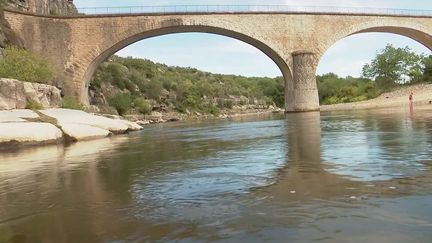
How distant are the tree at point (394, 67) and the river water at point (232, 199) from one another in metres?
53.5

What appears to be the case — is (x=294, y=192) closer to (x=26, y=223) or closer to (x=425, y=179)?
(x=425, y=179)

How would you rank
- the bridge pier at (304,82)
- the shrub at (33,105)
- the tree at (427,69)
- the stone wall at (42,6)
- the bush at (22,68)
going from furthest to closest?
the tree at (427,69) → the stone wall at (42,6) → the bridge pier at (304,82) → the bush at (22,68) → the shrub at (33,105)

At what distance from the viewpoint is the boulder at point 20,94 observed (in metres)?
18.5

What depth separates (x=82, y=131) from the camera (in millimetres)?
16281

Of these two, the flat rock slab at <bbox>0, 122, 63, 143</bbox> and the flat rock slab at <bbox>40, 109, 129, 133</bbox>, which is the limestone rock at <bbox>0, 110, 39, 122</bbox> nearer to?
the flat rock slab at <bbox>0, 122, 63, 143</bbox>

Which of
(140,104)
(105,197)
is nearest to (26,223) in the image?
(105,197)

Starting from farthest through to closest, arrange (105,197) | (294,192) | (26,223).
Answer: (105,197) → (294,192) → (26,223)

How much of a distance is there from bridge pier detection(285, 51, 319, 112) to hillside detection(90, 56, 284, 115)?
1952cm

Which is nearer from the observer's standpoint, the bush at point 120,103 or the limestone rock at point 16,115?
the limestone rock at point 16,115

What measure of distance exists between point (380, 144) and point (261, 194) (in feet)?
17.3

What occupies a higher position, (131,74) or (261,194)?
(131,74)

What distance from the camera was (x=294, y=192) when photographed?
514cm

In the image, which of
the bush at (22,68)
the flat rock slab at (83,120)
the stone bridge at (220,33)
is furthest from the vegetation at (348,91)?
the flat rock slab at (83,120)

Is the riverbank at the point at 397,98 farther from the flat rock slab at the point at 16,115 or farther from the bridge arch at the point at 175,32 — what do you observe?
the flat rock slab at the point at 16,115
